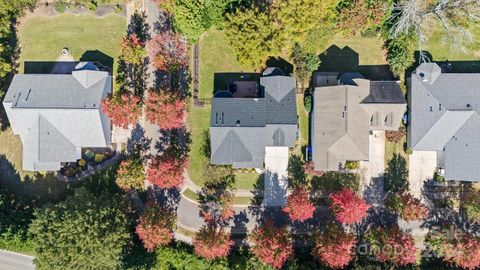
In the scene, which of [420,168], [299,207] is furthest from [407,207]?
[299,207]

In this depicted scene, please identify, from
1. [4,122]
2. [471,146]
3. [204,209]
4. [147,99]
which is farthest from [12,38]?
[471,146]

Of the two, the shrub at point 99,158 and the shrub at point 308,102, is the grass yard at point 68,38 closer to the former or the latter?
the shrub at point 99,158

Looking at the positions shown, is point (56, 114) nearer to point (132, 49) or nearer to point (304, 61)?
point (132, 49)

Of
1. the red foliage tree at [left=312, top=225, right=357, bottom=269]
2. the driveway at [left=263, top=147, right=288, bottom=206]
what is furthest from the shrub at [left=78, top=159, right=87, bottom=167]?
the red foliage tree at [left=312, top=225, right=357, bottom=269]

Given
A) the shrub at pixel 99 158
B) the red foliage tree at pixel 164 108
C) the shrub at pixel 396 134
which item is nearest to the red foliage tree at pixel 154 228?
the shrub at pixel 99 158

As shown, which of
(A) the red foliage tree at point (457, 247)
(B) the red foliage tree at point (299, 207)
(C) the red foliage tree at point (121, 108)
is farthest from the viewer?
(C) the red foliage tree at point (121, 108)

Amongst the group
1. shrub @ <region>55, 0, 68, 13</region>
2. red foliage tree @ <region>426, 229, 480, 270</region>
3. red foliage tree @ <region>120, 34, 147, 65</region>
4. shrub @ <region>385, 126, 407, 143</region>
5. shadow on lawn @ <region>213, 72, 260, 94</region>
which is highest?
shrub @ <region>55, 0, 68, 13</region>

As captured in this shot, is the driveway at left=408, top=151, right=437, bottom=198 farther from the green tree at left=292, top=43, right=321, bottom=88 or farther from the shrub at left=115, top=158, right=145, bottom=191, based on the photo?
the shrub at left=115, top=158, right=145, bottom=191
